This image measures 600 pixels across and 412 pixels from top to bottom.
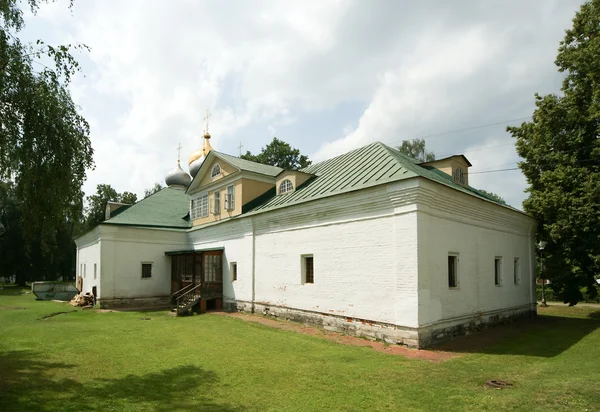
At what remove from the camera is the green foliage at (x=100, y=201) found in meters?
45.9

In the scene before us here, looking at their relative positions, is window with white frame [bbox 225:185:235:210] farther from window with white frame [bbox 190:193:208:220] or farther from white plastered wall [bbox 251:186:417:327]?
white plastered wall [bbox 251:186:417:327]

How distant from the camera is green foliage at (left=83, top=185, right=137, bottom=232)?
45.9m

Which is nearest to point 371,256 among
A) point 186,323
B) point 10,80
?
point 186,323

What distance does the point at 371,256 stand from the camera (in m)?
13.4

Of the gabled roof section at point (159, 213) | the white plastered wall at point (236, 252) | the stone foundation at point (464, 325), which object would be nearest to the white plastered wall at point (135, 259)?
the gabled roof section at point (159, 213)

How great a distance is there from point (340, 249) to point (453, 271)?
4004 millimetres

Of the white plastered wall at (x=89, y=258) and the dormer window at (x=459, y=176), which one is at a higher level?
the dormer window at (x=459, y=176)

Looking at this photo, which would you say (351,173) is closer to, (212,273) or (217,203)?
(212,273)

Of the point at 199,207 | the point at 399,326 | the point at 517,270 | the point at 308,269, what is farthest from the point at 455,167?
the point at 199,207

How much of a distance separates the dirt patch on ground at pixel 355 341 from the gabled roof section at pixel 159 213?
10.8m

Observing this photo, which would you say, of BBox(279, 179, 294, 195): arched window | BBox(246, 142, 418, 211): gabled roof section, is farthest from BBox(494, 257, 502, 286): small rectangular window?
BBox(279, 179, 294, 195): arched window

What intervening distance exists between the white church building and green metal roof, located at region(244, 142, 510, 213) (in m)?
0.10

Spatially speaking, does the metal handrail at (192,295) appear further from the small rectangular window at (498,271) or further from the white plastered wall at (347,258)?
the small rectangular window at (498,271)

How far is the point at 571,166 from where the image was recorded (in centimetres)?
1845
